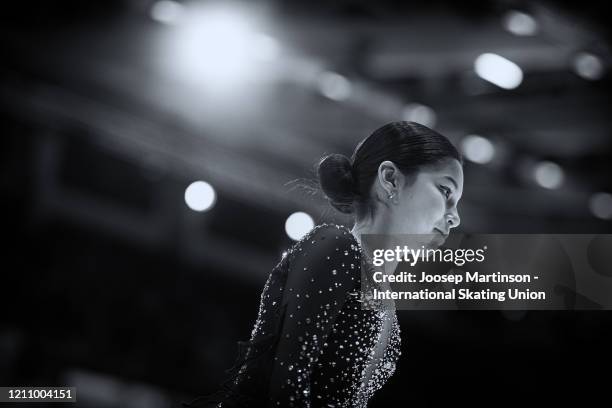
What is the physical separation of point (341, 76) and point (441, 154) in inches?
137

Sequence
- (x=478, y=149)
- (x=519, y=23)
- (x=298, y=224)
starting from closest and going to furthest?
1. (x=519, y=23)
2. (x=478, y=149)
3. (x=298, y=224)

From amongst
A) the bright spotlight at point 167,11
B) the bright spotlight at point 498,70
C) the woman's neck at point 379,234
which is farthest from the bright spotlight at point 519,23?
the woman's neck at point 379,234

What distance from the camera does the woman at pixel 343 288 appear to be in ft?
3.86

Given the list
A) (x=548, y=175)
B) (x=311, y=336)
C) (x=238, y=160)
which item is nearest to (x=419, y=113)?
(x=548, y=175)

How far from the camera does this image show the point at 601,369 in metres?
6.80

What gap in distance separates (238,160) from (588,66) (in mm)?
2789

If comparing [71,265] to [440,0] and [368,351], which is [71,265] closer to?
[440,0]

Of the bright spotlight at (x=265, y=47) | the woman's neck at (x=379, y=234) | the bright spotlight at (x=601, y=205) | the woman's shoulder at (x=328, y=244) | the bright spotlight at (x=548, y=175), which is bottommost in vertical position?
the woman's shoulder at (x=328, y=244)

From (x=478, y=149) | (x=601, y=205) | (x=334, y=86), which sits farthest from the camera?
(x=601, y=205)

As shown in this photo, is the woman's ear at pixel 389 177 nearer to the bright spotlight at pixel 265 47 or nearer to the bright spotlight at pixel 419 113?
the bright spotlight at pixel 265 47

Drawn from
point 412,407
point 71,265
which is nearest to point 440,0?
point 71,265

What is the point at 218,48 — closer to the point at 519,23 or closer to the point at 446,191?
the point at 519,23

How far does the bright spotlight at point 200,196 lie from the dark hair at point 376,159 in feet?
16.2

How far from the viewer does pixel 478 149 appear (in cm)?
546
